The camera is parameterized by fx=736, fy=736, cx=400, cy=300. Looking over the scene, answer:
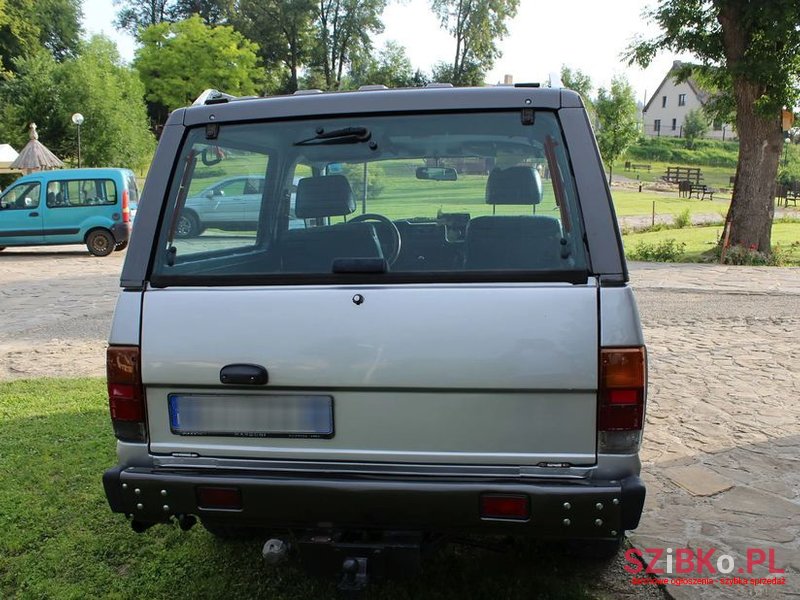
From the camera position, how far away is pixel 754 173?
1559 cm

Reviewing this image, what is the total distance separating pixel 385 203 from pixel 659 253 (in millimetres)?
14671

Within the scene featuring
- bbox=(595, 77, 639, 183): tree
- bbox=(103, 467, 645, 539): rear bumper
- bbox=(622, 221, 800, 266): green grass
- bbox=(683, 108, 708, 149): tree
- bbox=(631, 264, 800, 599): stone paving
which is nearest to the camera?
bbox=(103, 467, 645, 539): rear bumper

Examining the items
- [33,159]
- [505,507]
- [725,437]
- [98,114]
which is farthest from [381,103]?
[98,114]

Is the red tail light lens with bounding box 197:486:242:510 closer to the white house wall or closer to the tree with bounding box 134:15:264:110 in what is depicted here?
the tree with bounding box 134:15:264:110

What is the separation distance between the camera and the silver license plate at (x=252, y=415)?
107 inches

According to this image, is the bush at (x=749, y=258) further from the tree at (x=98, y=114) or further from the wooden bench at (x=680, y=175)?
the wooden bench at (x=680, y=175)

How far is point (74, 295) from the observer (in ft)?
40.4

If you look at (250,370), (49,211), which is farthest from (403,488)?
(49,211)

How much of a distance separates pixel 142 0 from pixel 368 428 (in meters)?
79.7

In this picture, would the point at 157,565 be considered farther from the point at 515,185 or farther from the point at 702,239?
the point at 702,239

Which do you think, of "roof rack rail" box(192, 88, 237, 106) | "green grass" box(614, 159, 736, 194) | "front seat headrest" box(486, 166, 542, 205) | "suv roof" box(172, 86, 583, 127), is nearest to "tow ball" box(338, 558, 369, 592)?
"front seat headrest" box(486, 166, 542, 205)

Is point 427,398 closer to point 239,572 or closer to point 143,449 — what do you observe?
point 143,449

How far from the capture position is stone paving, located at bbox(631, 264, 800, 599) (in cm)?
380

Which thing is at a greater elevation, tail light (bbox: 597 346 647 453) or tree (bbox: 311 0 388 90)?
tree (bbox: 311 0 388 90)
